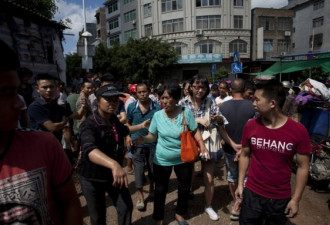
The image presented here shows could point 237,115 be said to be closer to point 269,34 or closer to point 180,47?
point 180,47

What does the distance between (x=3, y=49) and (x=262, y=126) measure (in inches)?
80.6

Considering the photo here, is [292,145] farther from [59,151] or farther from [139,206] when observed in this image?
[139,206]

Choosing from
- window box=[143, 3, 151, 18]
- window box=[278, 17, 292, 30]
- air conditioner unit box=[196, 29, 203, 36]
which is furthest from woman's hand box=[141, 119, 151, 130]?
window box=[278, 17, 292, 30]

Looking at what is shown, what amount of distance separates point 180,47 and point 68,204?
3168 cm

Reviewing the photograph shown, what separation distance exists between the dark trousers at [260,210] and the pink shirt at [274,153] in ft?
0.17

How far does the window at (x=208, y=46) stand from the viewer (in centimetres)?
3041

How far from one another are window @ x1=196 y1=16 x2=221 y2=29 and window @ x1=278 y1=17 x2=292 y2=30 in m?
10.3

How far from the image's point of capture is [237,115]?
3.41m

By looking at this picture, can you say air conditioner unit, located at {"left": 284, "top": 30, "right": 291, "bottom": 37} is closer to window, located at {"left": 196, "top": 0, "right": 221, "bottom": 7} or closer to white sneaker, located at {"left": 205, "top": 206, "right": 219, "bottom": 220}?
window, located at {"left": 196, "top": 0, "right": 221, "bottom": 7}

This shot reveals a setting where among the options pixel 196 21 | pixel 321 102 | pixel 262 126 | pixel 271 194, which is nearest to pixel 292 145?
pixel 262 126

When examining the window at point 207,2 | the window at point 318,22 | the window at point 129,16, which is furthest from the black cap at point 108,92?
the window at point 318,22

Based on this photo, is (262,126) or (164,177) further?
(164,177)

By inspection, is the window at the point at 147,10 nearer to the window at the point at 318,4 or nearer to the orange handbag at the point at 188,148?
the window at the point at 318,4

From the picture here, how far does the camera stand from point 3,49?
0.99 meters
